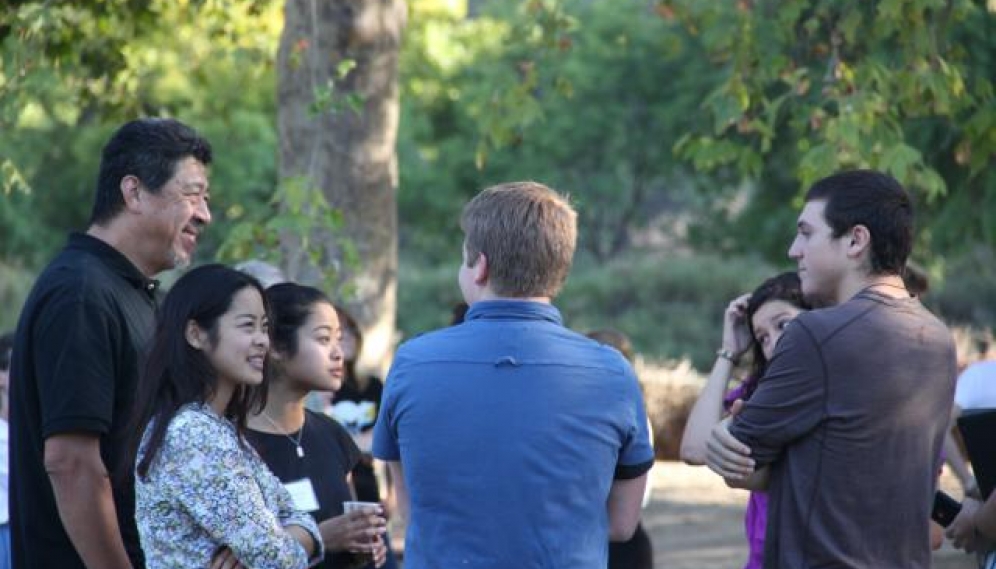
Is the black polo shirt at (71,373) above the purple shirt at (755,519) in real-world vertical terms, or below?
above

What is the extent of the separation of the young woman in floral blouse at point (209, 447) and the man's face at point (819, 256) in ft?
4.52

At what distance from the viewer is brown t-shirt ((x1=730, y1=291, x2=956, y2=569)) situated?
12.1 ft

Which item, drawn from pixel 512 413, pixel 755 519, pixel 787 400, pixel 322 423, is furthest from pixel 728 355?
pixel 512 413

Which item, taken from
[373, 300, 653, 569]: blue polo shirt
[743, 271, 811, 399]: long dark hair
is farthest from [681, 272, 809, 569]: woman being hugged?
[373, 300, 653, 569]: blue polo shirt

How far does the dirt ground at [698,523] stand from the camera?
9977mm

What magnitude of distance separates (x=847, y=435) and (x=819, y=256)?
1.57ft

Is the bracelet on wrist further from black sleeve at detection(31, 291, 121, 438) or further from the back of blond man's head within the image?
black sleeve at detection(31, 291, 121, 438)

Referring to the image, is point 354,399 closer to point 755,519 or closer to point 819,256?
point 755,519

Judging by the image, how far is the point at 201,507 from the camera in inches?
144

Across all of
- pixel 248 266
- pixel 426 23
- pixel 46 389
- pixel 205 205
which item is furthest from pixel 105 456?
pixel 426 23

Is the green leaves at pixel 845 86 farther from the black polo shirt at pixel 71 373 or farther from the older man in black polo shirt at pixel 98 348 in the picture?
the black polo shirt at pixel 71 373

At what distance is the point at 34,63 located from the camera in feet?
24.1

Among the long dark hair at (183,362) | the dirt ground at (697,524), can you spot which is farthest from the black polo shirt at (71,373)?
the dirt ground at (697,524)

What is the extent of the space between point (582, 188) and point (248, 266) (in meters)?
16.5
